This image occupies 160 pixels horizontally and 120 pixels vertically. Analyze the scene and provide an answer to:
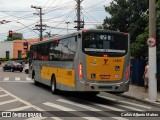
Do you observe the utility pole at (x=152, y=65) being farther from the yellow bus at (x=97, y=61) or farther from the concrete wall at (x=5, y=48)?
the concrete wall at (x=5, y=48)

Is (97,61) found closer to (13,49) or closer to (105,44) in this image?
(105,44)

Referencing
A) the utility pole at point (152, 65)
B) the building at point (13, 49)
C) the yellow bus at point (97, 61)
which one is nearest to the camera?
the yellow bus at point (97, 61)

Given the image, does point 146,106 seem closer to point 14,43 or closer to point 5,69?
point 5,69

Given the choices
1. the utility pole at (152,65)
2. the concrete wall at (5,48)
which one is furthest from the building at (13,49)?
the utility pole at (152,65)

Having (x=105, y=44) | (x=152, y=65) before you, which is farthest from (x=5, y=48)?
(x=152, y=65)

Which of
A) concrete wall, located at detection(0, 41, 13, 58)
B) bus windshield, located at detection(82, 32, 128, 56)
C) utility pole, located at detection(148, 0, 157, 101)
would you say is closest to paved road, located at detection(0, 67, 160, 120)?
utility pole, located at detection(148, 0, 157, 101)

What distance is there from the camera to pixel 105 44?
1661 centimetres

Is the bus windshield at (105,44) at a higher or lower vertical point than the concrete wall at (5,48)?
lower

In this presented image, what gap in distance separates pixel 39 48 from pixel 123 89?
345 inches

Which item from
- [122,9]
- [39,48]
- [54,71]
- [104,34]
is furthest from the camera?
[122,9]

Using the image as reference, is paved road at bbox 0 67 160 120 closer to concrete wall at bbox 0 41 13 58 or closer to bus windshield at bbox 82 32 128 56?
bus windshield at bbox 82 32 128 56

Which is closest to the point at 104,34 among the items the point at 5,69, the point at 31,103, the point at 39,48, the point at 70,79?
the point at 70,79

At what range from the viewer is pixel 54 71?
19984mm

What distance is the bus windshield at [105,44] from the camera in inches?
645
